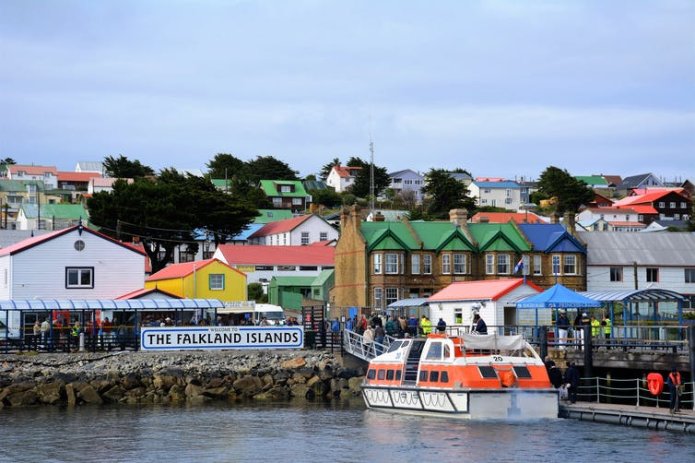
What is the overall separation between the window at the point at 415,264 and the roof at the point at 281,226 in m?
43.6

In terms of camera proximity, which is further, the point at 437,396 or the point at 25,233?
the point at 25,233

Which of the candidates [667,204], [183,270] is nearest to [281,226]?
[183,270]

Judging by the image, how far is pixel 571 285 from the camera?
83.1 metres

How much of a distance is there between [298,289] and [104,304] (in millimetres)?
37649

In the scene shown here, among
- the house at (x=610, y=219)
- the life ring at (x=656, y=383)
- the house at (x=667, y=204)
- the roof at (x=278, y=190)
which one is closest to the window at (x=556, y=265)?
the life ring at (x=656, y=383)

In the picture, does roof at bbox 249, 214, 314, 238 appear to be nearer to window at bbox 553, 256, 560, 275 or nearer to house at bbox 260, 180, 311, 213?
house at bbox 260, 180, 311, 213

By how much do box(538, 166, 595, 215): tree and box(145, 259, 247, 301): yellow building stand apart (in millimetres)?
101643

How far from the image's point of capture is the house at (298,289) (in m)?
91.4

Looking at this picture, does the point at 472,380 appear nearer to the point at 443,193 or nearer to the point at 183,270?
the point at 183,270

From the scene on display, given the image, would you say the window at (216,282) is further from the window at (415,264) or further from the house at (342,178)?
the house at (342,178)

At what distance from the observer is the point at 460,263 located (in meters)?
82.8

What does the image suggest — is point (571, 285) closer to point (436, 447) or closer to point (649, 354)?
point (649, 354)

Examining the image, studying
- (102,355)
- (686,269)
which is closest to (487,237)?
(686,269)

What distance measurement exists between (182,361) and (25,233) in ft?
177
